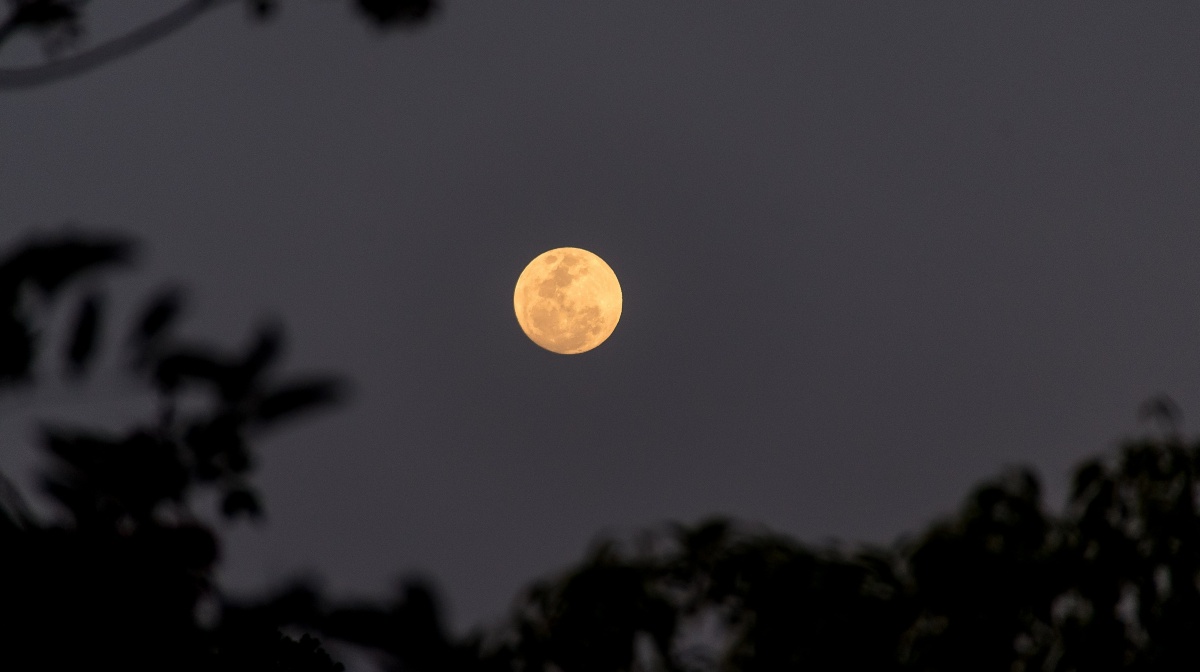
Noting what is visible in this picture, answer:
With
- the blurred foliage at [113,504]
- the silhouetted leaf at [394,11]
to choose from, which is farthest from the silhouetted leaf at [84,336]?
the silhouetted leaf at [394,11]

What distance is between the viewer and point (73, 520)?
2150 millimetres

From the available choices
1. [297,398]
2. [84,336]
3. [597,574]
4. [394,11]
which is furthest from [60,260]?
[597,574]

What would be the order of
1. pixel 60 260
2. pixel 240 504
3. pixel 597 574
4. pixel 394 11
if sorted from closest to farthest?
pixel 60 260
pixel 240 504
pixel 394 11
pixel 597 574

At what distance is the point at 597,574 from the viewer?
Answer: 8234 millimetres

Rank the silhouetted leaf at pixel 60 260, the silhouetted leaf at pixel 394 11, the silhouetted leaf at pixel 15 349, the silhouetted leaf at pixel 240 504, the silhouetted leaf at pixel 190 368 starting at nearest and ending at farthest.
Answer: the silhouetted leaf at pixel 60 260 → the silhouetted leaf at pixel 15 349 → the silhouetted leaf at pixel 190 368 → the silhouetted leaf at pixel 240 504 → the silhouetted leaf at pixel 394 11

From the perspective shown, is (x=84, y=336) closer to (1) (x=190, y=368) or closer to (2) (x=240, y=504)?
(1) (x=190, y=368)

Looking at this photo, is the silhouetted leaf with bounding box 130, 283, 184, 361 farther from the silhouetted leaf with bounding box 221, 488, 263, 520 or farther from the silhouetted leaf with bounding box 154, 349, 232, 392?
the silhouetted leaf with bounding box 221, 488, 263, 520

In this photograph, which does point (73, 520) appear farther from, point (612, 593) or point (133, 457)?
point (612, 593)

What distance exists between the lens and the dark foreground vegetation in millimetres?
1982

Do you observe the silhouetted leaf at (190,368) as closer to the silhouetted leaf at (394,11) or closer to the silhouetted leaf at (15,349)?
the silhouetted leaf at (15,349)

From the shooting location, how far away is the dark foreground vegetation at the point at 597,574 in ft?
6.50

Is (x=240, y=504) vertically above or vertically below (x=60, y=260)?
Result: below

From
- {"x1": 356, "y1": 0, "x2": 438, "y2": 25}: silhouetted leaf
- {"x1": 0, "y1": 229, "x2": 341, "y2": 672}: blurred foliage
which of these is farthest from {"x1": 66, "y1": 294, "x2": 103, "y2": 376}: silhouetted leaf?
{"x1": 356, "y1": 0, "x2": 438, "y2": 25}: silhouetted leaf

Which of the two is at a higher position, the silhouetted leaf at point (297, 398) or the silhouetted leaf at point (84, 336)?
the silhouetted leaf at point (84, 336)
